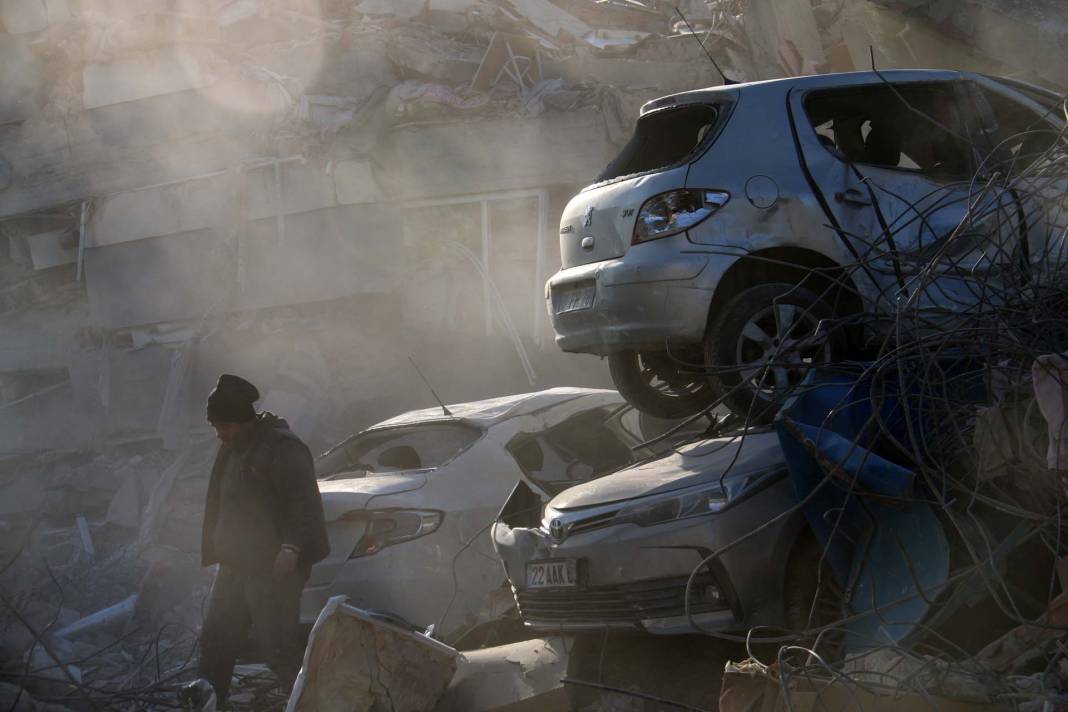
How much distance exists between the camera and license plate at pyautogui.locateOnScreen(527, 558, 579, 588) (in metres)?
5.38

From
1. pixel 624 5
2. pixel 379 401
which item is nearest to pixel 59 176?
pixel 379 401

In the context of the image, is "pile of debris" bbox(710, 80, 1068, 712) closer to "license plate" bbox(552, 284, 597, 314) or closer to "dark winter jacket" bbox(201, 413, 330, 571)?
"license plate" bbox(552, 284, 597, 314)

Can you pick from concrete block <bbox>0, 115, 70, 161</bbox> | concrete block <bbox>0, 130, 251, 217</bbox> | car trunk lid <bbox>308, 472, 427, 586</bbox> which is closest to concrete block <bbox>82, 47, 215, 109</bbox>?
concrete block <bbox>0, 115, 70, 161</bbox>

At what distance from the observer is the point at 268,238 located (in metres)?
15.5

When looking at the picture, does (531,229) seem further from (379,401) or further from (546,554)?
(546,554)

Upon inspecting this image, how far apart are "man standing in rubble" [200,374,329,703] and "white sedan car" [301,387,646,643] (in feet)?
1.89

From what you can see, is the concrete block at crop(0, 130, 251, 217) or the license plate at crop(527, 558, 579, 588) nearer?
the license plate at crop(527, 558, 579, 588)

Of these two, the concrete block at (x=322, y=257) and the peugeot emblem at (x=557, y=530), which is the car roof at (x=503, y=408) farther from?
the concrete block at (x=322, y=257)

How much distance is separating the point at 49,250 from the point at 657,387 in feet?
40.9

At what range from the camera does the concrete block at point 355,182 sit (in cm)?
1485

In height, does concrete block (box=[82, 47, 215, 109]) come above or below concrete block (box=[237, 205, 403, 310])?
above

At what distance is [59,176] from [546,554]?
13.8 m

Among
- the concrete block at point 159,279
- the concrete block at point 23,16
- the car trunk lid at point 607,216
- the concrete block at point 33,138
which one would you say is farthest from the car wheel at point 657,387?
the concrete block at point 23,16

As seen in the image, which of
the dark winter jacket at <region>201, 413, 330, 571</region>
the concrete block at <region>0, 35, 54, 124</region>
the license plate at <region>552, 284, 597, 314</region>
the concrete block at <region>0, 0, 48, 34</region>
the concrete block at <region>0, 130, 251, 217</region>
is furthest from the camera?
the concrete block at <region>0, 0, 48, 34</region>
